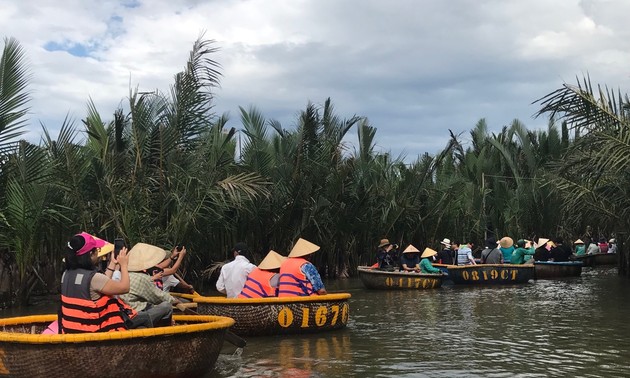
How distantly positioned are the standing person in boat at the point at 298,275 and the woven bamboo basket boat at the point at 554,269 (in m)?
14.2

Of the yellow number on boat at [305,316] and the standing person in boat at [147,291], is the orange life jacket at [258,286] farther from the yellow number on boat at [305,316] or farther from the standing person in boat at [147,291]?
the standing person in boat at [147,291]

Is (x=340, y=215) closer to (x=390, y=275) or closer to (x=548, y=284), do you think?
(x=390, y=275)

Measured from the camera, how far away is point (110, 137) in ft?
61.3

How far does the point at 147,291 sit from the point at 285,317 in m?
2.84

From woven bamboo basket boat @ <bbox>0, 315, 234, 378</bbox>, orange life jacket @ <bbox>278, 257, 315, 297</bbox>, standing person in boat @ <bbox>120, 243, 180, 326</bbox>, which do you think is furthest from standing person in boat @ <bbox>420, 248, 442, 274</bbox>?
woven bamboo basket boat @ <bbox>0, 315, 234, 378</bbox>

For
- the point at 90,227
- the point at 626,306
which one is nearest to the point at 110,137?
the point at 90,227

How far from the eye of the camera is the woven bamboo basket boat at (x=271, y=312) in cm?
1145

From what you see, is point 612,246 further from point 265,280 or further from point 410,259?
point 265,280

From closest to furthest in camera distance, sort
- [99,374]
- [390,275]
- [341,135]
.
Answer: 1. [99,374]
2. [390,275]
3. [341,135]

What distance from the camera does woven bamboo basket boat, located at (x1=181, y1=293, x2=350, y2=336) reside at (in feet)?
37.6

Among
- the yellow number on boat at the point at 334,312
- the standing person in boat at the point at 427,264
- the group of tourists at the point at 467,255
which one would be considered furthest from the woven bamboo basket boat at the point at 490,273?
the yellow number on boat at the point at 334,312

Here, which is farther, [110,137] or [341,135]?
[341,135]

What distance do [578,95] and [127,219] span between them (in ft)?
32.3

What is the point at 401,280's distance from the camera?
20281 millimetres
